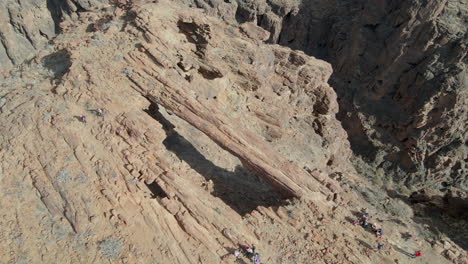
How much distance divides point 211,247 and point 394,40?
29.9 meters

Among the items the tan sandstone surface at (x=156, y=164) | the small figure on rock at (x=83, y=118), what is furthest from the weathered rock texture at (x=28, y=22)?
the small figure on rock at (x=83, y=118)

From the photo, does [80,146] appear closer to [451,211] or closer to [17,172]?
[17,172]

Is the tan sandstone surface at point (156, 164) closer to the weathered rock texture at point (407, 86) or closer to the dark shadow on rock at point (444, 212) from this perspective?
the dark shadow on rock at point (444, 212)

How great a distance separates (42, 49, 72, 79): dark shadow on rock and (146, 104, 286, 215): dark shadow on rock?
A: 4.09 m

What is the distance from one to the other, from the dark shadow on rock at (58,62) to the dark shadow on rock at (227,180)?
13.4 ft

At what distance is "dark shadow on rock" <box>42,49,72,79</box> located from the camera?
15549mm

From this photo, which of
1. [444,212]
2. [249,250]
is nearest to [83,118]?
[249,250]

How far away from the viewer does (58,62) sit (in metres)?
16.2

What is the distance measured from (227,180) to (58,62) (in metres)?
9.31

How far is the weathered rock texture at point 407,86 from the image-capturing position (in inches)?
1185

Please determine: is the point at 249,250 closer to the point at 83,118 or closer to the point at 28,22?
the point at 83,118

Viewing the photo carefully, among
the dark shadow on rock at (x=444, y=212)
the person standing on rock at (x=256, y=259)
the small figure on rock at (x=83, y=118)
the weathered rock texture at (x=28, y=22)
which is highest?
the small figure on rock at (x=83, y=118)

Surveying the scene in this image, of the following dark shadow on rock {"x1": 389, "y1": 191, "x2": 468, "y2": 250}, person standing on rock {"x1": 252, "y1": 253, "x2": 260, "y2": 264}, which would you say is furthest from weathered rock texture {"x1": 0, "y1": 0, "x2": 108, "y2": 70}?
dark shadow on rock {"x1": 389, "y1": 191, "x2": 468, "y2": 250}

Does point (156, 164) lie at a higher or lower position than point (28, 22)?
higher
